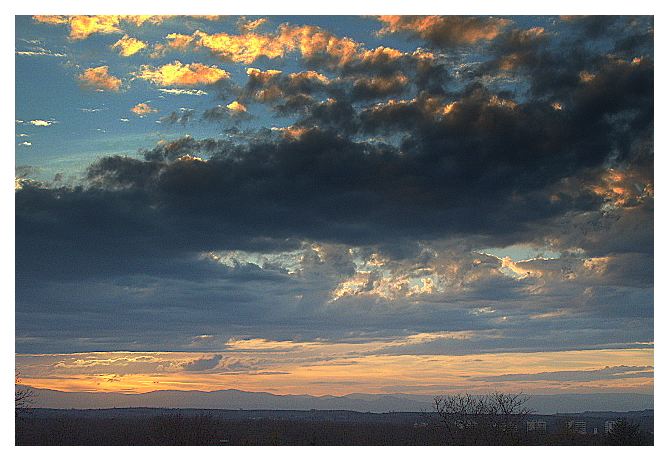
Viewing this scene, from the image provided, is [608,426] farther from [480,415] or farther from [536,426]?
[480,415]

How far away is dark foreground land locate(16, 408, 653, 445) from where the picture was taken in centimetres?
1574

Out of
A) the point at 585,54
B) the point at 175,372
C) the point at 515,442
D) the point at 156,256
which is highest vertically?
the point at 585,54

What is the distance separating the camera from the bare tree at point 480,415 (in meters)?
16.5

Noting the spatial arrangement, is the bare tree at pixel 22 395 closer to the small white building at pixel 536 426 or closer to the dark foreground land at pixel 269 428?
the dark foreground land at pixel 269 428

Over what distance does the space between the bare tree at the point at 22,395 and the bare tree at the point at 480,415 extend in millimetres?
6612

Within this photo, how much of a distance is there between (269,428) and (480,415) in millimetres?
3498

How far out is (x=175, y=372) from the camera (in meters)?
16.9

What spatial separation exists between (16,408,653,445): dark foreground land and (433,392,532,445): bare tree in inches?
6.3

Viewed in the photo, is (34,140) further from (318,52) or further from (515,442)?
(515,442)

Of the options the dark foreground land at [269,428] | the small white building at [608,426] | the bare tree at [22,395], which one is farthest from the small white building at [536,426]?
the bare tree at [22,395]

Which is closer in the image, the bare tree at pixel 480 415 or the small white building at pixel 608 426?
the small white building at pixel 608 426

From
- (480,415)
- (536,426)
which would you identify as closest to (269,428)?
(480,415)

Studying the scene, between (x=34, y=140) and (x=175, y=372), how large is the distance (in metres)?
4.47
